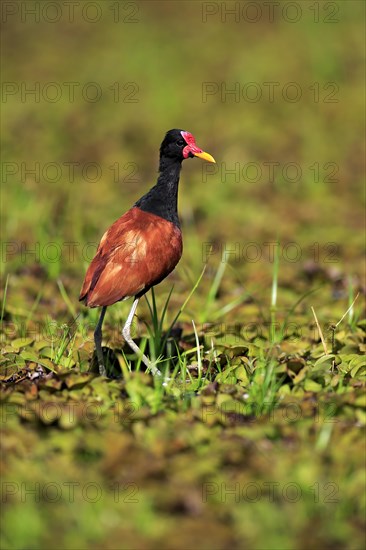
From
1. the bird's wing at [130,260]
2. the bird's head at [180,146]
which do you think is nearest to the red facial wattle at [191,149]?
the bird's head at [180,146]

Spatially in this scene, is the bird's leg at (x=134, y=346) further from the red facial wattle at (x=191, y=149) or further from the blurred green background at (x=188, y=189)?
the red facial wattle at (x=191, y=149)

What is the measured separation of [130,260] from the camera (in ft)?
18.3

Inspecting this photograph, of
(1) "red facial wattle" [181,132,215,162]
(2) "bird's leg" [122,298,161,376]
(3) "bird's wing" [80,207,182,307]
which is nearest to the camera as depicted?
(2) "bird's leg" [122,298,161,376]

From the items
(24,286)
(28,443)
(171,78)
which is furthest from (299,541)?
(171,78)

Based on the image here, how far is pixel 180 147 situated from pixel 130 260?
0.98 m

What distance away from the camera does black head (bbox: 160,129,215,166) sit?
6.05 m

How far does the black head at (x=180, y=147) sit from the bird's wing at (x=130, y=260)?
21.2 inches

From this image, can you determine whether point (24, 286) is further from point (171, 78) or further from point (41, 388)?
point (171, 78)

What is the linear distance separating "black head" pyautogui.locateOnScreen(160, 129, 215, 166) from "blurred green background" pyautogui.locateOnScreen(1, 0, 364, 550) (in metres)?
1.07

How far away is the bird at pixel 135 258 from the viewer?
18.1ft

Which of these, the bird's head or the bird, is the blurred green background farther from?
the bird's head

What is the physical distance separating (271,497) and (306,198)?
7468mm

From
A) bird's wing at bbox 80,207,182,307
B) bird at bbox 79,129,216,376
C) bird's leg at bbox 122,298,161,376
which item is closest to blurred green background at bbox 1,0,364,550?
bird's leg at bbox 122,298,161,376

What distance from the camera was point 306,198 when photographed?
11.1 metres
